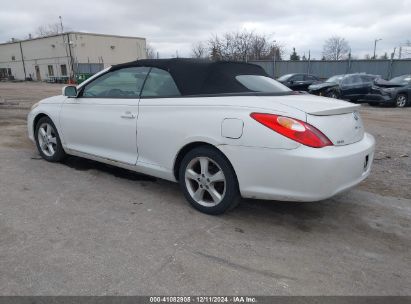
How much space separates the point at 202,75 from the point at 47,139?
9.30ft

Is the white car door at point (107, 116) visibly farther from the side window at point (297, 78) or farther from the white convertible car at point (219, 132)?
the side window at point (297, 78)

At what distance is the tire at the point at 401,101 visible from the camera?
50.1 ft

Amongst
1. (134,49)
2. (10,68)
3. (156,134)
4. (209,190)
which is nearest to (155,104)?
(156,134)

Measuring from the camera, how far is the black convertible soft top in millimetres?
3824

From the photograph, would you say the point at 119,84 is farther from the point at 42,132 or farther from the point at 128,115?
the point at 42,132

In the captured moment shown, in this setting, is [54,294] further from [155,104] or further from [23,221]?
[155,104]

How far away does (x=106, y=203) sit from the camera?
399 cm

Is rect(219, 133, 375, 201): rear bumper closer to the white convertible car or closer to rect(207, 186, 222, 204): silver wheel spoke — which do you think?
the white convertible car

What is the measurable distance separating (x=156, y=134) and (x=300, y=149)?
1.55 meters

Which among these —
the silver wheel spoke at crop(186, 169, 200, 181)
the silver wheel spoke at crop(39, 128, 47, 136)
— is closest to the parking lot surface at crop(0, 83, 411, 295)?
the silver wheel spoke at crop(186, 169, 200, 181)

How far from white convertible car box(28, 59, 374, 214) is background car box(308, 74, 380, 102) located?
42.2 feet

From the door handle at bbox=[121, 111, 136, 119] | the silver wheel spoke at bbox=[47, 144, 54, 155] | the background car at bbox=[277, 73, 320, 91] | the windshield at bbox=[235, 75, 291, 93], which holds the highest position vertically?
the windshield at bbox=[235, 75, 291, 93]

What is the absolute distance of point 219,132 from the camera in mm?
3426

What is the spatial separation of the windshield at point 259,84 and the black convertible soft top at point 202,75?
69mm
